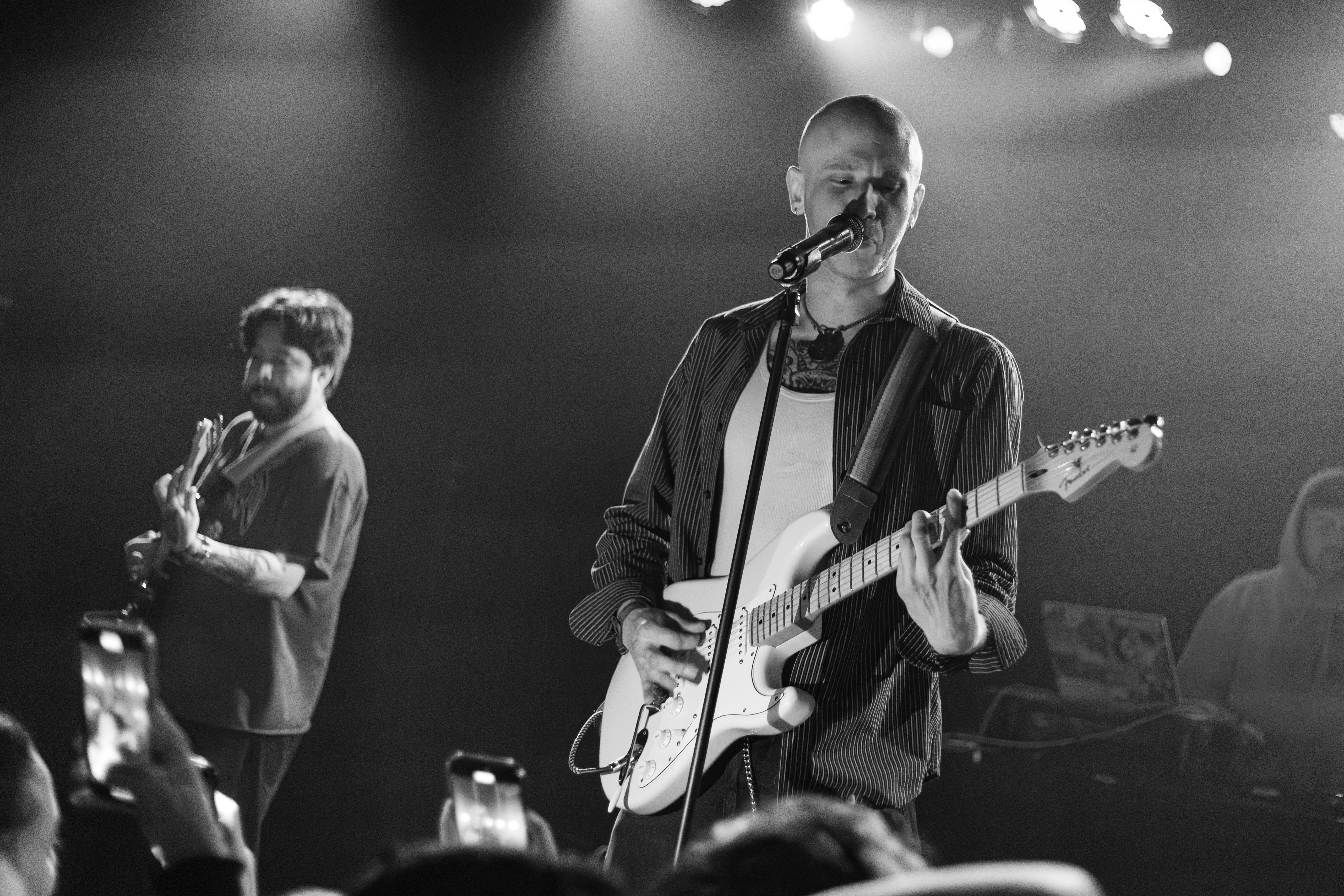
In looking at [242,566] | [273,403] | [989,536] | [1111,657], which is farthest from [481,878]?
[1111,657]

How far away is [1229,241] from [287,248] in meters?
3.65

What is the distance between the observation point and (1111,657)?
16.2ft

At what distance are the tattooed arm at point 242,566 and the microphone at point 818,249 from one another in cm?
294

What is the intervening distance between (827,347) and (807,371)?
6cm

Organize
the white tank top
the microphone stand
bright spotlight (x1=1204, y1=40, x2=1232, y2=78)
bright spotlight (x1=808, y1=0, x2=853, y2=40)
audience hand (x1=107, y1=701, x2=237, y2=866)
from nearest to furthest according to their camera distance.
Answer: audience hand (x1=107, y1=701, x2=237, y2=866) → the microphone stand → the white tank top → bright spotlight (x1=1204, y1=40, x2=1232, y2=78) → bright spotlight (x1=808, y1=0, x2=853, y2=40)

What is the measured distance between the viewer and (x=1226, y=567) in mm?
5066

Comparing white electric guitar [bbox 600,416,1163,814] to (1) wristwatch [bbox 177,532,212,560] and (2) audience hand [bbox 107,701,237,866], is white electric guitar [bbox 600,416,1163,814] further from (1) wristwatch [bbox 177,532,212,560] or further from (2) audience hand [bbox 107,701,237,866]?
(1) wristwatch [bbox 177,532,212,560]

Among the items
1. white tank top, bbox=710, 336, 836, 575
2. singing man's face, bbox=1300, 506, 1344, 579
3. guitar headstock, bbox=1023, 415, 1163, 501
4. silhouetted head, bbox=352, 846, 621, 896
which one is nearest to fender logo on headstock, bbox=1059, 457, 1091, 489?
guitar headstock, bbox=1023, 415, 1163, 501

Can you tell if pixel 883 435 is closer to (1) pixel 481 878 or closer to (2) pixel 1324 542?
(1) pixel 481 878

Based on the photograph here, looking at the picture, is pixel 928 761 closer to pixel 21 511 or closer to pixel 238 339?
pixel 238 339

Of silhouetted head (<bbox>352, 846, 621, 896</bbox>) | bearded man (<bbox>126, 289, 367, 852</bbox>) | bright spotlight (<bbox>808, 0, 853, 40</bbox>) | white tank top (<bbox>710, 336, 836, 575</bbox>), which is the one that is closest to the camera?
silhouetted head (<bbox>352, 846, 621, 896</bbox>)

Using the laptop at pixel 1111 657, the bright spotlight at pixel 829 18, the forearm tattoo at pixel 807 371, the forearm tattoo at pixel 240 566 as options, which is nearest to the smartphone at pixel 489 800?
the forearm tattoo at pixel 807 371

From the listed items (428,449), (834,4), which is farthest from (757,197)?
(428,449)

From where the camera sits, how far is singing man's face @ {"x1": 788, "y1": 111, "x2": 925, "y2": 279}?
2.53 meters
